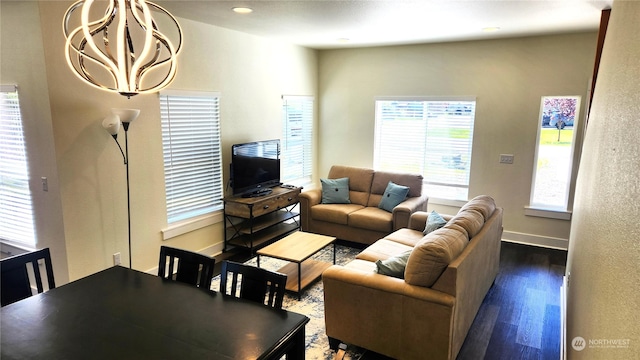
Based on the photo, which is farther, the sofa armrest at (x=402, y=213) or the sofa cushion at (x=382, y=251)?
the sofa armrest at (x=402, y=213)

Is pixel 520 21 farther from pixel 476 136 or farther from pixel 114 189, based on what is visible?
pixel 114 189

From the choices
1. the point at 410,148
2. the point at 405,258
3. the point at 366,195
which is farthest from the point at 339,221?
the point at 405,258

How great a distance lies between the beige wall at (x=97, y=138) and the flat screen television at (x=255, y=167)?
0.24 metres

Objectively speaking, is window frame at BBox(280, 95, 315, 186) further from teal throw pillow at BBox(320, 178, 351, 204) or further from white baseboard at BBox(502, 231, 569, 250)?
white baseboard at BBox(502, 231, 569, 250)

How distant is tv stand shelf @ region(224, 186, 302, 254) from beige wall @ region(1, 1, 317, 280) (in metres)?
0.22

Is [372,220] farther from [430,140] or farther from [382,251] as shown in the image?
[430,140]

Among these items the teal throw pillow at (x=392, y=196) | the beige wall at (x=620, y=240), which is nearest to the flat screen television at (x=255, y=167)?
the teal throw pillow at (x=392, y=196)

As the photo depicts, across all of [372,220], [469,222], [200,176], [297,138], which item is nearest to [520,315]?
[469,222]

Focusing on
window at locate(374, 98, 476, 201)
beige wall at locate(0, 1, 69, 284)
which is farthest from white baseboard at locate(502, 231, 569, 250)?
beige wall at locate(0, 1, 69, 284)

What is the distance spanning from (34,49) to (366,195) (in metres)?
4.14

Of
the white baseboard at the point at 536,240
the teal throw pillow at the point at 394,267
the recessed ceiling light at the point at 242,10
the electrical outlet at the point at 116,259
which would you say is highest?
the recessed ceiling light at the point at 242,10

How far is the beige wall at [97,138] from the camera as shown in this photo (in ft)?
10.2

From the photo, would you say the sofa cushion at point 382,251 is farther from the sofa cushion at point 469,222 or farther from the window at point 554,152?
the window at point 554,152

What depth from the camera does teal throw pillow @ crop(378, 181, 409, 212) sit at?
514cm
